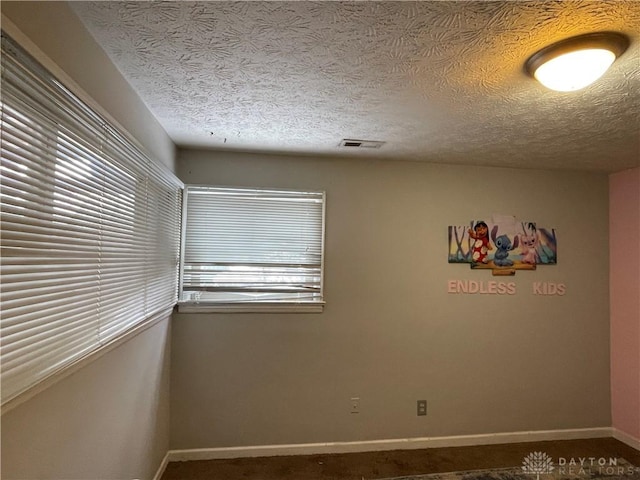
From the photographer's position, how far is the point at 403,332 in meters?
2.91

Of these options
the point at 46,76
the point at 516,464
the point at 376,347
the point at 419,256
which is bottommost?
the point at 516,464

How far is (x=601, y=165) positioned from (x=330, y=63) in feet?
8.97

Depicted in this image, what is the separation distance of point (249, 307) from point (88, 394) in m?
1.43

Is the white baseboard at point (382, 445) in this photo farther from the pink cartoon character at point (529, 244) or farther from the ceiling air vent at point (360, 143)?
the ceiling air vent at point (360, 143)

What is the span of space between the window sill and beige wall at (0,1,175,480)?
422mm

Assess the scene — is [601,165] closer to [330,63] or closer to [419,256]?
[419,256]

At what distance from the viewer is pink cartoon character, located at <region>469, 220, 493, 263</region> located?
300cm

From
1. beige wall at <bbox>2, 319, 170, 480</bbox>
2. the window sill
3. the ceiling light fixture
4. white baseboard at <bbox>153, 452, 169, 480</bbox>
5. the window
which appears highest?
the ceiling light fixture

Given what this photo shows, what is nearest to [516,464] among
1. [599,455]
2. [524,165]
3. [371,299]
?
[599,455]

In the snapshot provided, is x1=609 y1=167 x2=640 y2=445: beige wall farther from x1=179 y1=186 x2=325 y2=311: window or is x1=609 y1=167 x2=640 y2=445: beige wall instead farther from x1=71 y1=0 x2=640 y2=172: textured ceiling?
x1=179 y1=186 x2=325 y2=311: window

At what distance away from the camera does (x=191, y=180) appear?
8.95 feet

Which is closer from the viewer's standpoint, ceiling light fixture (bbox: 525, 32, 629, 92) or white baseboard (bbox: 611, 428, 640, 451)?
ceiling light fixture (bbox: 525, 32, 629, 92)

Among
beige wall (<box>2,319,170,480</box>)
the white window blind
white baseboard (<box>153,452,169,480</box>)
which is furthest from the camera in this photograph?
white baseboard (<box>153,452,169,480</box>)

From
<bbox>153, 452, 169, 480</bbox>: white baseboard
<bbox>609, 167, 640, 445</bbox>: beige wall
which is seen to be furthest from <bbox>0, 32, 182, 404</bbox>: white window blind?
<bbox>609, 167, 640, 445</bbox>: beige wall
